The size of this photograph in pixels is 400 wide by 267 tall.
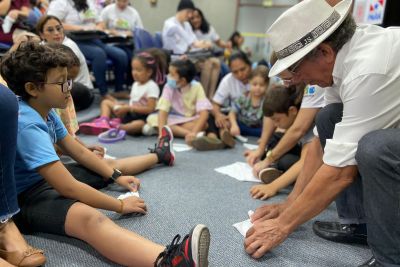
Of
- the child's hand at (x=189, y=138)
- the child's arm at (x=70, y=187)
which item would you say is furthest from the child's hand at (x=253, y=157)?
the child's arm at (x=70, y=187)

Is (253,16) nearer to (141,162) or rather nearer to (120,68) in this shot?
(120,68)

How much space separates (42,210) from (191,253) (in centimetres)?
54

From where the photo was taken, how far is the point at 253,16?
6.36m

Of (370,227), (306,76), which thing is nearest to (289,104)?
(306,76)

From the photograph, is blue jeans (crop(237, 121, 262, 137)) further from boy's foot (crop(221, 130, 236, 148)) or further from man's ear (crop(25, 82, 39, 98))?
man's ear (crop(25, 82, 39, 98))

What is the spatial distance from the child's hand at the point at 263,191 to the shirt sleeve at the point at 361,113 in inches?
25.6

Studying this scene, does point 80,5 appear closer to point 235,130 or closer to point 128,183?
point 235,130

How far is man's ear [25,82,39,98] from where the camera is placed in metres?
1.19

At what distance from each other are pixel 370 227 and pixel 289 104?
1013mm

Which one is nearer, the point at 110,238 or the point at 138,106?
the point at 110,238

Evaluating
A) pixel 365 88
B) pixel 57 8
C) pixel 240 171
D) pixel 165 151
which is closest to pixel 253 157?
pixel 240 171

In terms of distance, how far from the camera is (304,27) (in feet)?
3.24

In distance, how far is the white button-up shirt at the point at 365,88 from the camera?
914mm

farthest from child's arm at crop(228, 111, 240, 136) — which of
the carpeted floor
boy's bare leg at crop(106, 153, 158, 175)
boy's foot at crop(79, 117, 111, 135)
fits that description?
boy's foot at crop(79, 117, 111, 135)
